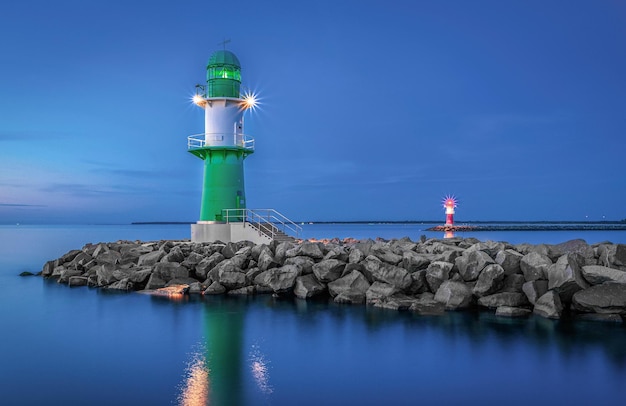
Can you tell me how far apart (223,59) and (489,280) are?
12262mm

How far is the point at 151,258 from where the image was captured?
15570 mm

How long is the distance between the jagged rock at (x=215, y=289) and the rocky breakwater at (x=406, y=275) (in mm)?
25

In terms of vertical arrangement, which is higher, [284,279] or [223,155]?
[223,155]

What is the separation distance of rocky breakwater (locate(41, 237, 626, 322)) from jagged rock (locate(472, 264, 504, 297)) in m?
0.02

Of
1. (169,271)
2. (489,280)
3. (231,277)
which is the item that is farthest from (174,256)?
(489,280)

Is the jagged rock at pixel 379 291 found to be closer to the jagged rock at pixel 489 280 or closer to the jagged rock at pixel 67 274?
the jagged rock at pixel 489 280

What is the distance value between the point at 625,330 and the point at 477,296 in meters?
2.71

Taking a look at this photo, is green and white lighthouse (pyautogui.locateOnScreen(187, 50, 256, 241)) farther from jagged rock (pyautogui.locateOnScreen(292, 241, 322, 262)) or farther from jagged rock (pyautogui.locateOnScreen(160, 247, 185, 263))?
jagged rock (pyautogui.locateOnScreen(292, 241, 322, 262))

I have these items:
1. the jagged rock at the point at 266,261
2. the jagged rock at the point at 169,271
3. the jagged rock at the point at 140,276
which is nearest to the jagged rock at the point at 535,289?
the jagged rock at the point at 266,261

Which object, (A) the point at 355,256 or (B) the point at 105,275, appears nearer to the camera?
(A) the point at 355,256

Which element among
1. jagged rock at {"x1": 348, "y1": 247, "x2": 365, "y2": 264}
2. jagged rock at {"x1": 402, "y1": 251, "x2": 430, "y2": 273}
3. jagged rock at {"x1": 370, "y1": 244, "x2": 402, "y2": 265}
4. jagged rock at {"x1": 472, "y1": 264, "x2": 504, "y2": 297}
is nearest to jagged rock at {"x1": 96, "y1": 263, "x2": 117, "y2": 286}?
jagged rock at {"x1": 348, "y1": 247, "x2": 365, "y2": 264}

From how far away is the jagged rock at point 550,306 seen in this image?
10109 mm

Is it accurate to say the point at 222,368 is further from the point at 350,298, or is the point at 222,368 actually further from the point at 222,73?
the point at 222,73

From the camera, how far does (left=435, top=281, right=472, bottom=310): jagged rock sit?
10914 mm
